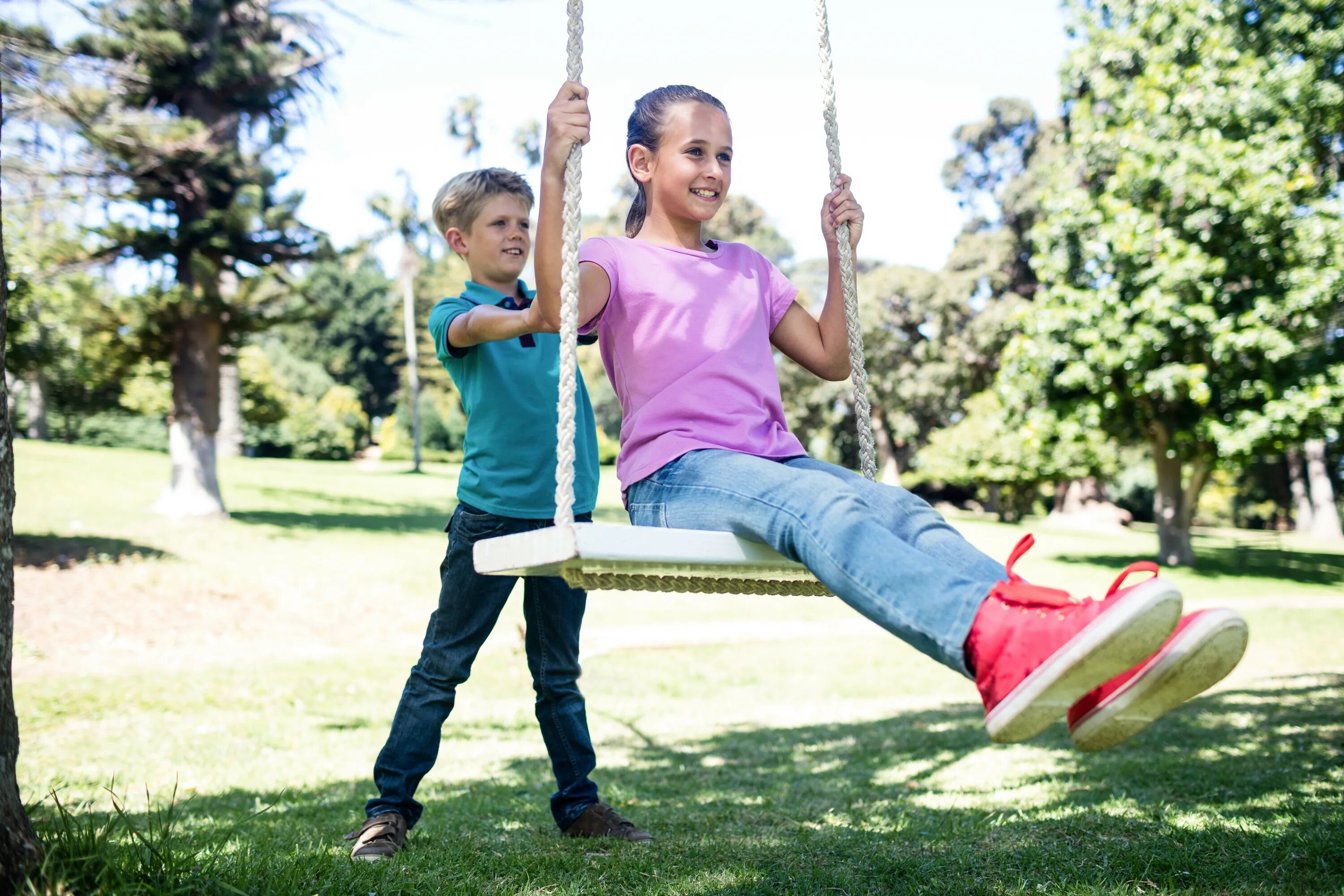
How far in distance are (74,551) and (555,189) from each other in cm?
1119

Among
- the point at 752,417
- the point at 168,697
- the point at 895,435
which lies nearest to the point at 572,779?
the point at 752,417

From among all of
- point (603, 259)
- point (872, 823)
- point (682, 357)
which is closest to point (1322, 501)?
point (872, 823)

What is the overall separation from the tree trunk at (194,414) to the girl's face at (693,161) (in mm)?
12826

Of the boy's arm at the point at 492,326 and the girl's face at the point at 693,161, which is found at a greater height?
the girl's face at the point at 693,161

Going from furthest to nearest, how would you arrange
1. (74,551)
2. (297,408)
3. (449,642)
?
(297,408) < (74,551) < (449,642)

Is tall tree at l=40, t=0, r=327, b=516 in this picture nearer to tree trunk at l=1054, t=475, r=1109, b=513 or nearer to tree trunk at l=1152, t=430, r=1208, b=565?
tree trunk at l=1152, t=430, r=1208, b=565

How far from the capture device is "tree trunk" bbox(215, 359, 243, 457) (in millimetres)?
24328

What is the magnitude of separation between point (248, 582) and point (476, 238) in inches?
376

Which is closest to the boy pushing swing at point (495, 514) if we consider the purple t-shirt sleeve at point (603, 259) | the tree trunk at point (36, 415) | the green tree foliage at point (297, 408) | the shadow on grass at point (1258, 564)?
the purple t-shirt sleeve at point (603, 259)

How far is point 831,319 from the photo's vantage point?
304cm

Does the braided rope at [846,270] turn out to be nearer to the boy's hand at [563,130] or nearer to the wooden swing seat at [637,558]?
the wooden swing seat at [637,558]

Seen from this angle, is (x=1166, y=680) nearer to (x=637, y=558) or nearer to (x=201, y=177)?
(x=637, y=558)

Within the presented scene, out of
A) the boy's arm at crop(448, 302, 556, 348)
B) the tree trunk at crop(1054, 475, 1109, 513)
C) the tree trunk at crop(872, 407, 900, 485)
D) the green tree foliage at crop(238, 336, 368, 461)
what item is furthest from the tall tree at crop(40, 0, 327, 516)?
the tree trunk at crop(1054, 475, 1109, 513)

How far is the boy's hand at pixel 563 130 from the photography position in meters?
2.49
